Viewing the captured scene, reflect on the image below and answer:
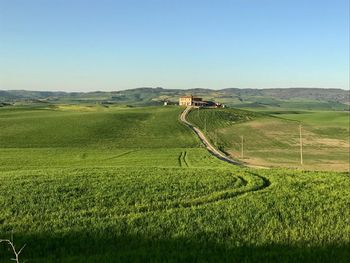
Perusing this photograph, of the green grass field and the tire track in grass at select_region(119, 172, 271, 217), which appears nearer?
the green grass field

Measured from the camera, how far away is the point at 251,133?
130000 mm

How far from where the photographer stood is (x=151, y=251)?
13.6m

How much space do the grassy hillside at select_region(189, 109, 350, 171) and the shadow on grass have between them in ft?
211

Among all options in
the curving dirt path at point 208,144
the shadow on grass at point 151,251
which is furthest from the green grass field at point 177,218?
the curving dirt path at point 208,144

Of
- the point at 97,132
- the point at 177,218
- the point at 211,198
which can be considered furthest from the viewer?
the point at 97,132

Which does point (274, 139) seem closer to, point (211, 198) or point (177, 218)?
point (211, 198)

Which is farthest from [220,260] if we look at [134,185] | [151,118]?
[151,118]

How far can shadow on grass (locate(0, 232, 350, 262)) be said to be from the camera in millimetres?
12852

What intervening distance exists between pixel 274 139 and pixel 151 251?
112333 millimetres

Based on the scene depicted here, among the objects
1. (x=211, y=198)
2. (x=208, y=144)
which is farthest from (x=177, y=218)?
(x=208, y=144)

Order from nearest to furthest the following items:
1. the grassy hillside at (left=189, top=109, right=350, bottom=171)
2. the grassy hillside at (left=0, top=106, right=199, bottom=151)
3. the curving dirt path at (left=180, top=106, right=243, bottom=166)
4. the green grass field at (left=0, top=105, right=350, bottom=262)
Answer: the green grass field at (left=0, top=105, right=350, bottom=262), the curving dirt path at (left=180, top=106, right=243, bottom=166), the grassy hillside at (left=189, top=109, right=350, bottom=171), the grassy hillside at (left=0, top=106, right=199, bottom=151)

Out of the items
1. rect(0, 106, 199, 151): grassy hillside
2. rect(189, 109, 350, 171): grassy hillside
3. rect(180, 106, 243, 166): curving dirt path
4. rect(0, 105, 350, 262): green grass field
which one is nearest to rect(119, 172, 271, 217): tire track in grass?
rect(0, 105, 350, 262): green grass field

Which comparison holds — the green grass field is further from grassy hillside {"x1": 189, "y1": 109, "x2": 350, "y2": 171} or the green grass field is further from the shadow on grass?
grassy hillside {"x1": 189, "y1": 109, "x2": 350, "y2": 171}

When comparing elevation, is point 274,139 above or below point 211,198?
below
